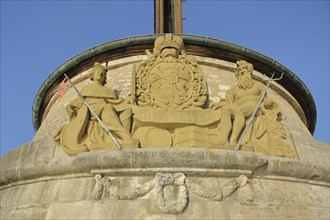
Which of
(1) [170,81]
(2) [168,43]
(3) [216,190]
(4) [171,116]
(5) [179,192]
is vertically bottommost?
(5) [179,192]

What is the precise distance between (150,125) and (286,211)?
234 cm

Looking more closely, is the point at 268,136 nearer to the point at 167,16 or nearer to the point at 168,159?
the point at 168,159

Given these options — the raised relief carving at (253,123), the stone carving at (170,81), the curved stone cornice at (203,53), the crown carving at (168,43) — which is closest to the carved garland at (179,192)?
the raised relief carving at (253,123)

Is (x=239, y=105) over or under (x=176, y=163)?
over

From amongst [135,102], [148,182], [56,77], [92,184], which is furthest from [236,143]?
[56,77]

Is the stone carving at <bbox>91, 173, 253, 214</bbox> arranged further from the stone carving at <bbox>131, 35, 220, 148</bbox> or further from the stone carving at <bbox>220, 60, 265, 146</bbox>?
the stone carving at <bbox>220, 60, 265, 146</bbox>

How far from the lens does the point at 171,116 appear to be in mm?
4879

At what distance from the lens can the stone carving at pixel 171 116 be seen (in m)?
4.74

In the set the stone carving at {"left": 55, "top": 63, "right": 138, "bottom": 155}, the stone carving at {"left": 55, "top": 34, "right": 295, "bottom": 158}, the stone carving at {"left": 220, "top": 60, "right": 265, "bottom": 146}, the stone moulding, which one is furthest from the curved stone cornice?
the stone moulding

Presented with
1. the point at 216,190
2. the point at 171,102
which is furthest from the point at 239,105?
the point at 216,190

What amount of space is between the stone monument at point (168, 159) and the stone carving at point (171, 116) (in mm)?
17

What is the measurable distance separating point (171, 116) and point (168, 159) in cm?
91

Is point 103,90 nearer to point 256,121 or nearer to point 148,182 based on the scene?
point 148,182

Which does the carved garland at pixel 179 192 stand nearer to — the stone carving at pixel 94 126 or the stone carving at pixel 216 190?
the stone carving at pixel 216 190
